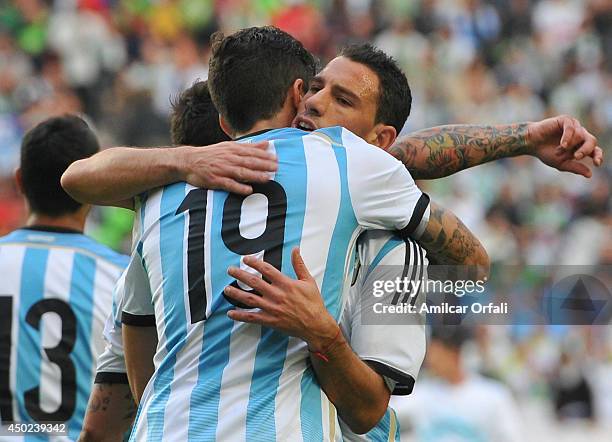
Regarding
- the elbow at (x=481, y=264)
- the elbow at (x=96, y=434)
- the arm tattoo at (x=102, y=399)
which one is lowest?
the elbow at (x=96, y=434)

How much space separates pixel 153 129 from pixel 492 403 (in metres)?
6.91

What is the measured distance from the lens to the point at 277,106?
3.24 m

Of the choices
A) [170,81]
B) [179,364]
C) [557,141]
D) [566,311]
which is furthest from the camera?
[170,81]

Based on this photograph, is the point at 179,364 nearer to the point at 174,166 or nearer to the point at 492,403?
the point at 174,166

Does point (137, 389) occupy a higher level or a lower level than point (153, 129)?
lower

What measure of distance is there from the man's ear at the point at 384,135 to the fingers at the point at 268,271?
34.6 inches

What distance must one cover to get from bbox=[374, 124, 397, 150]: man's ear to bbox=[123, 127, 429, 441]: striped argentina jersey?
1.56 ft

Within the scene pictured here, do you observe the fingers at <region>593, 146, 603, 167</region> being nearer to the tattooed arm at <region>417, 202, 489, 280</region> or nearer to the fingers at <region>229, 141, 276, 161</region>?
the tattooed arm at <region>417, 202, 489, 280</region>

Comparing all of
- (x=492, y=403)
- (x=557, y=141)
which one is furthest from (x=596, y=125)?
(x=557, y=141)

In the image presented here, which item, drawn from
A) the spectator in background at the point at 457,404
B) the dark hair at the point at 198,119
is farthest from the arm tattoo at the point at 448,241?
the spectator in background at the point at 457,404

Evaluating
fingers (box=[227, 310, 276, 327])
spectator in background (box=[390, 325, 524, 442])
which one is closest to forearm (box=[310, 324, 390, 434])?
fingers (box=[227, 310, 276, 327])

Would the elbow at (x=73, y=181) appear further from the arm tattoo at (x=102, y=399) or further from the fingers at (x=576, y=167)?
the fingers at (x=576, y=167)

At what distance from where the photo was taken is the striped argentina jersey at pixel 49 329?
4.68m

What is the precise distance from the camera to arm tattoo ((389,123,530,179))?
3.90 metres
